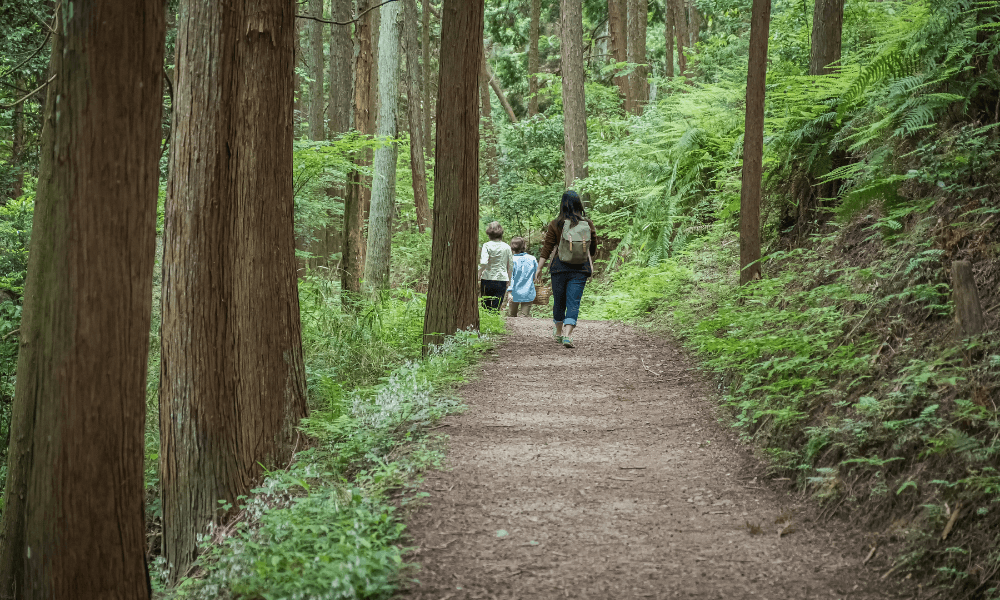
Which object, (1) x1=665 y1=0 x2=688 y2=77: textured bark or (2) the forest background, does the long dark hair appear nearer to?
(2) the forest background

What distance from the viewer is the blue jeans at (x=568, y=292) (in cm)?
979

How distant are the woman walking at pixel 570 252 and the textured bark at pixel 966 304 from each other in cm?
502

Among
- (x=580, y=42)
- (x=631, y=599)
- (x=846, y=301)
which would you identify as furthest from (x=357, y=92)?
(x=631, y=599)

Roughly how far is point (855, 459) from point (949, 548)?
0.91m

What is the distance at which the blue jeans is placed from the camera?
32.1 ft

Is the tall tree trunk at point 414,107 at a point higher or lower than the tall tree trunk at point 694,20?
lower

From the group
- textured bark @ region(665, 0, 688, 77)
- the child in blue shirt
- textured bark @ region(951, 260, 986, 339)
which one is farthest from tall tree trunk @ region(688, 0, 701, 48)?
textured bark @ region(951, 260, 986, 339)

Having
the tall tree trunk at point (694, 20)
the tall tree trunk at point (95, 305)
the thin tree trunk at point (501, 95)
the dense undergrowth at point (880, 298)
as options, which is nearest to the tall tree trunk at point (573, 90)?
the dense undergrowth at point (880, 298)

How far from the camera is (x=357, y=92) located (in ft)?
49.0

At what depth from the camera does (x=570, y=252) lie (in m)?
9.53

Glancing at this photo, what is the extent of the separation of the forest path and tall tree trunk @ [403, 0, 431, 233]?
43.1 ft

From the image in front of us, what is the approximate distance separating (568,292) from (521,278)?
4.12 m

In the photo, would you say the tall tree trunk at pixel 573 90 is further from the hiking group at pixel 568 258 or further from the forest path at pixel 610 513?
the forest path at pixel 610 513

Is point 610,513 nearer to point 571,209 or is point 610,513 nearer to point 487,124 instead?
point 571,209
